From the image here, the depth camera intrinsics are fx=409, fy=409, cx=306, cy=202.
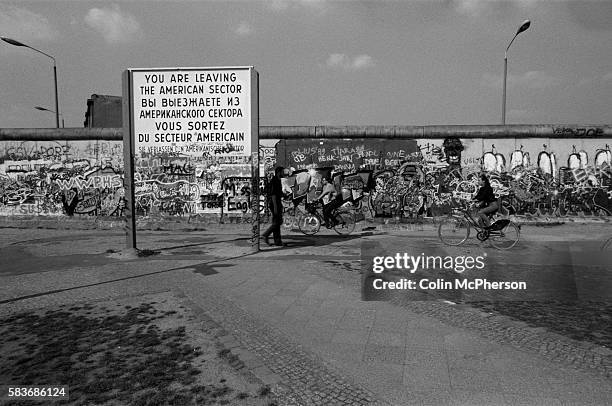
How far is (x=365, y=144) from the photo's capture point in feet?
43.2

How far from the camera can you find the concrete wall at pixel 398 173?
13.0m

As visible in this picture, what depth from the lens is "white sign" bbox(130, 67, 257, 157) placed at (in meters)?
8.69

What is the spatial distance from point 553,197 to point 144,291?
498 inches

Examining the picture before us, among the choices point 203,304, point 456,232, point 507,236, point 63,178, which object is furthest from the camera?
point 63,178

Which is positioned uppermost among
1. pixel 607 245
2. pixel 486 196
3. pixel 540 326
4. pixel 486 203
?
pixel 486 196

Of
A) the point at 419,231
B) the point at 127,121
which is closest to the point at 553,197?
the point at 419,231

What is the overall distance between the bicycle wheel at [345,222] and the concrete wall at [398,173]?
50.3 inches

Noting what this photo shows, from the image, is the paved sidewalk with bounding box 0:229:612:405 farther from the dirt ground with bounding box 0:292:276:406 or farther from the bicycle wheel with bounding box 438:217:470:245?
the bicycle wheel with bounding box 438:217:470:245

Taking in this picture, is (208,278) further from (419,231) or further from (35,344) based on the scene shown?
(419,231)

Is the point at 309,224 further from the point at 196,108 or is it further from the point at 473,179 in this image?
the point at 473,179

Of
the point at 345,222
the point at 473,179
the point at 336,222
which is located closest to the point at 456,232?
the point at 473,179

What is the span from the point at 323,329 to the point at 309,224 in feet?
25.2

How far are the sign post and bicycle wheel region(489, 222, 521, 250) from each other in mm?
5827

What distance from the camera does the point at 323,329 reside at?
4.44 m
